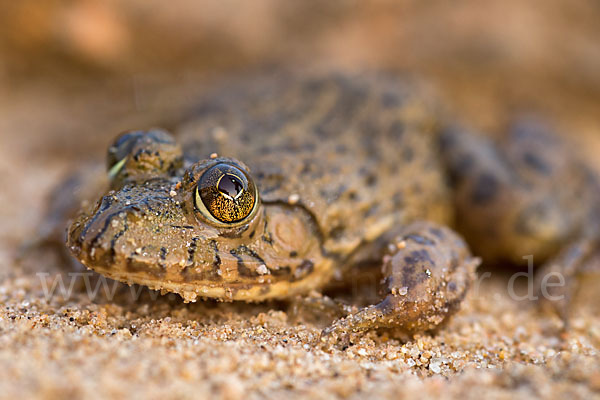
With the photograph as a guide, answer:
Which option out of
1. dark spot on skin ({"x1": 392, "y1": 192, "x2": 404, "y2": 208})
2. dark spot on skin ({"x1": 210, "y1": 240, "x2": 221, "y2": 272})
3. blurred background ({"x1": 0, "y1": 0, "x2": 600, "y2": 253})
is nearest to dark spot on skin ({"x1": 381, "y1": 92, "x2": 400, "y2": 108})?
dark spot on skin ({"x1": 392, "y1": 192, "x2": 404, "y2": 208})

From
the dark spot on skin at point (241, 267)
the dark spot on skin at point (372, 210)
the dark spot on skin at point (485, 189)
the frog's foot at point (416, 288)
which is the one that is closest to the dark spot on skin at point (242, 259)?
the dark spot on skin at point (241, 267)

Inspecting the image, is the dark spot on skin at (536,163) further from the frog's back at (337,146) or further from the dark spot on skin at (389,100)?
the dark spot on skin at (389,100)


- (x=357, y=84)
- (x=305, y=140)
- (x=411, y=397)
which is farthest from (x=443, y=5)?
(x=411, y=397)

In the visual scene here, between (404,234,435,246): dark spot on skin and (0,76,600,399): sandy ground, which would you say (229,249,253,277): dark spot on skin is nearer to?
(0,76,600,399): sandy ground

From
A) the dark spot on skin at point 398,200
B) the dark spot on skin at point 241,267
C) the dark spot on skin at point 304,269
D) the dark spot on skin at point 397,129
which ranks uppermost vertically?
the dark spot on skin at point 397,129

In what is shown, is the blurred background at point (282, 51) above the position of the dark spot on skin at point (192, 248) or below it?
above

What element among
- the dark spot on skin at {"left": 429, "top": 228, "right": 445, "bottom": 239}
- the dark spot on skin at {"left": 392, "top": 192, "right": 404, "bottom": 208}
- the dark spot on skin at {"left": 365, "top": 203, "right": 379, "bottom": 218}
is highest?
the dark spot on skin at {"left": 392, "top": 192, "right": 404, "bottom": 208}

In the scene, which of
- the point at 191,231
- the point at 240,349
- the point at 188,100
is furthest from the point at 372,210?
the point at 188,100
